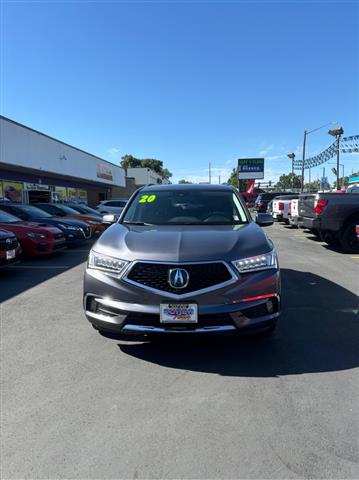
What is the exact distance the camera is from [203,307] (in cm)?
324

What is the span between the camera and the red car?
9.50 m

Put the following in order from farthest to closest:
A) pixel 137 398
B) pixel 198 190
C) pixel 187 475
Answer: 1. pixel 198 190
2. pixel 137 398
3. pixel 187 475

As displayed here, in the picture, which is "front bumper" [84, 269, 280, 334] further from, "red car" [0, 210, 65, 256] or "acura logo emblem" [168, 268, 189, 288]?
"red car" [0, 210, 65, 256]

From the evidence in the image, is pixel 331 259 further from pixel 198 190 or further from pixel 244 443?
pixel 244 443

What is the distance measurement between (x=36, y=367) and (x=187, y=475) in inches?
79.6

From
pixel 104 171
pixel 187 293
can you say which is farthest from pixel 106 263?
pixel 104 171

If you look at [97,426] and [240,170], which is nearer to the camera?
[97,426]

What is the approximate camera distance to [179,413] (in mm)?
2826

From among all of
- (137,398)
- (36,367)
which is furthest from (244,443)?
(36,367)

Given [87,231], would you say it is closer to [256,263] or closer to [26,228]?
[26,228]

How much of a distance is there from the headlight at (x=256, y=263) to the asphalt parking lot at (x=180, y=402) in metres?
0.94

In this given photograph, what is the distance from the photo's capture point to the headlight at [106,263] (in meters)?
3.49

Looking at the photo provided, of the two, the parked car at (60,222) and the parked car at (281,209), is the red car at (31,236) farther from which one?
the parked car at (281,209)

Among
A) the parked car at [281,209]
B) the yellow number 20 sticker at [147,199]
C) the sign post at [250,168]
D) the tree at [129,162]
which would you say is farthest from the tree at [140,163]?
the yellow number 20 sticker at [147,199]
